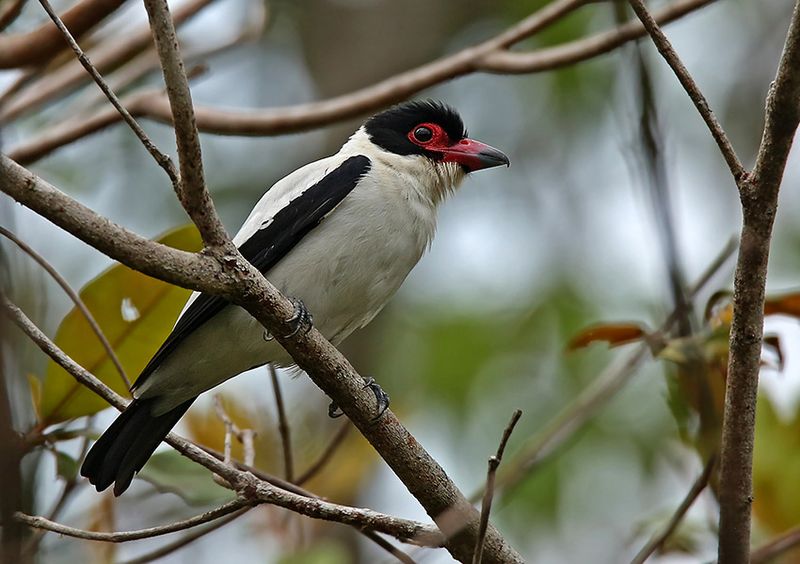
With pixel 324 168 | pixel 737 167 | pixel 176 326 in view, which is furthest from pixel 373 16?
pixel 737 167

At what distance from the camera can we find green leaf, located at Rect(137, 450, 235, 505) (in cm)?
328

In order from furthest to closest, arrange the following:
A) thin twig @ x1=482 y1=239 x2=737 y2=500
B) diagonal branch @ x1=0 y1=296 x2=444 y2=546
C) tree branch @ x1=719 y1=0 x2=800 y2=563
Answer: thin twig @ x1=482 y1=239 x2=737 y2=500
diagonal branch @ x1=0 y1=296 x2=444 y2=546
tree branch @ x1=719 y1=0 x2=800 y2=563

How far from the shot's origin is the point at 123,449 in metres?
3.31

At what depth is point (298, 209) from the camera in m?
3.50

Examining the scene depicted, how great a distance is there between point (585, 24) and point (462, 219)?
1.76 meters

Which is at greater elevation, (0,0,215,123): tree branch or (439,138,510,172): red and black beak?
(0,0,215,123): tree branch

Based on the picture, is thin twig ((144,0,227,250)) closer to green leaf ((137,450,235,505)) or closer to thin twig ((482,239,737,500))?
thin twig ((482,239,737,500))

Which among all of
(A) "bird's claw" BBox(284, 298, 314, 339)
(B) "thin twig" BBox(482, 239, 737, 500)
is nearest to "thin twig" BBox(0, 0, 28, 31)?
(A) "bird's claw" BBox(284, 298, 314, 339)

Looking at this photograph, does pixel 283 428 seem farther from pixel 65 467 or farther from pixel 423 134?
pixel 423 134

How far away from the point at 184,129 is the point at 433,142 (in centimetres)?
212

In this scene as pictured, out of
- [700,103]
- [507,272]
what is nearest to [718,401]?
[700,103]

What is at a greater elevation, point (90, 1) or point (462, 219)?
point (462, 219)

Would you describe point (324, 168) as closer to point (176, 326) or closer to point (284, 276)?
point (284, 276)

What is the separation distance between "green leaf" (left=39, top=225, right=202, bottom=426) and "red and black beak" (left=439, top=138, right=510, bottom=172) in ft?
3.93
